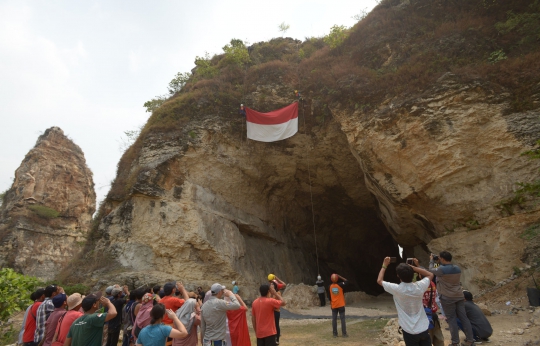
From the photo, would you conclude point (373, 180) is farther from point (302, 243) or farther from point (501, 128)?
point (302, 243)

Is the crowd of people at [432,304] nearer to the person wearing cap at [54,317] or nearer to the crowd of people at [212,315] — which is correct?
the crowd of people at [212,315]

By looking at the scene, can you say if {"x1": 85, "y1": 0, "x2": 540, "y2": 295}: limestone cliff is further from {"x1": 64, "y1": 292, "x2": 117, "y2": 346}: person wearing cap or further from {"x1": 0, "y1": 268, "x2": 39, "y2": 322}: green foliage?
{"x1": 64, "y1": 292, "x2": 117, "y2": 346}: person wearing cap

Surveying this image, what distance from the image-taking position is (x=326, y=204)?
20875 mm

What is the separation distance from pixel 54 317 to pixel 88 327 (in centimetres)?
114

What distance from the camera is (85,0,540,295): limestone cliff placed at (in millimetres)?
11078

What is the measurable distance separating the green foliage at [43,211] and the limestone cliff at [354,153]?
1250 centimetres

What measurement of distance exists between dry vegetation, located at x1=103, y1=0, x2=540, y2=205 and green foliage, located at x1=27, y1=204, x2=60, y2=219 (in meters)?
11.9

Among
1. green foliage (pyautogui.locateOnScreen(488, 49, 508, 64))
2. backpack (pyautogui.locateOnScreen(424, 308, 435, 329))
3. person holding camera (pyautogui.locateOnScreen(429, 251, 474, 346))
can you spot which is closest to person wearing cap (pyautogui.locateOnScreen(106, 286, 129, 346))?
backpack (pyautogui.locateOnScreen(424, 308, 435, 329))

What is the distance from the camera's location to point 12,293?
6.78 metres

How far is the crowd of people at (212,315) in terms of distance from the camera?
12.1 ft

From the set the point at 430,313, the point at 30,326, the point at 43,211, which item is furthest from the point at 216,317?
the point at 43,211

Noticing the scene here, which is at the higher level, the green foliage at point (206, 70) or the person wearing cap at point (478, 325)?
the green foliage at point (206, 70)

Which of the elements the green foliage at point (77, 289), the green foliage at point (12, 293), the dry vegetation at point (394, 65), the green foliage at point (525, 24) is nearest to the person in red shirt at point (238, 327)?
the green foliage at point (12, 293)

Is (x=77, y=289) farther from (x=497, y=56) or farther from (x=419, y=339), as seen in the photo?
(x=497, y=56)
